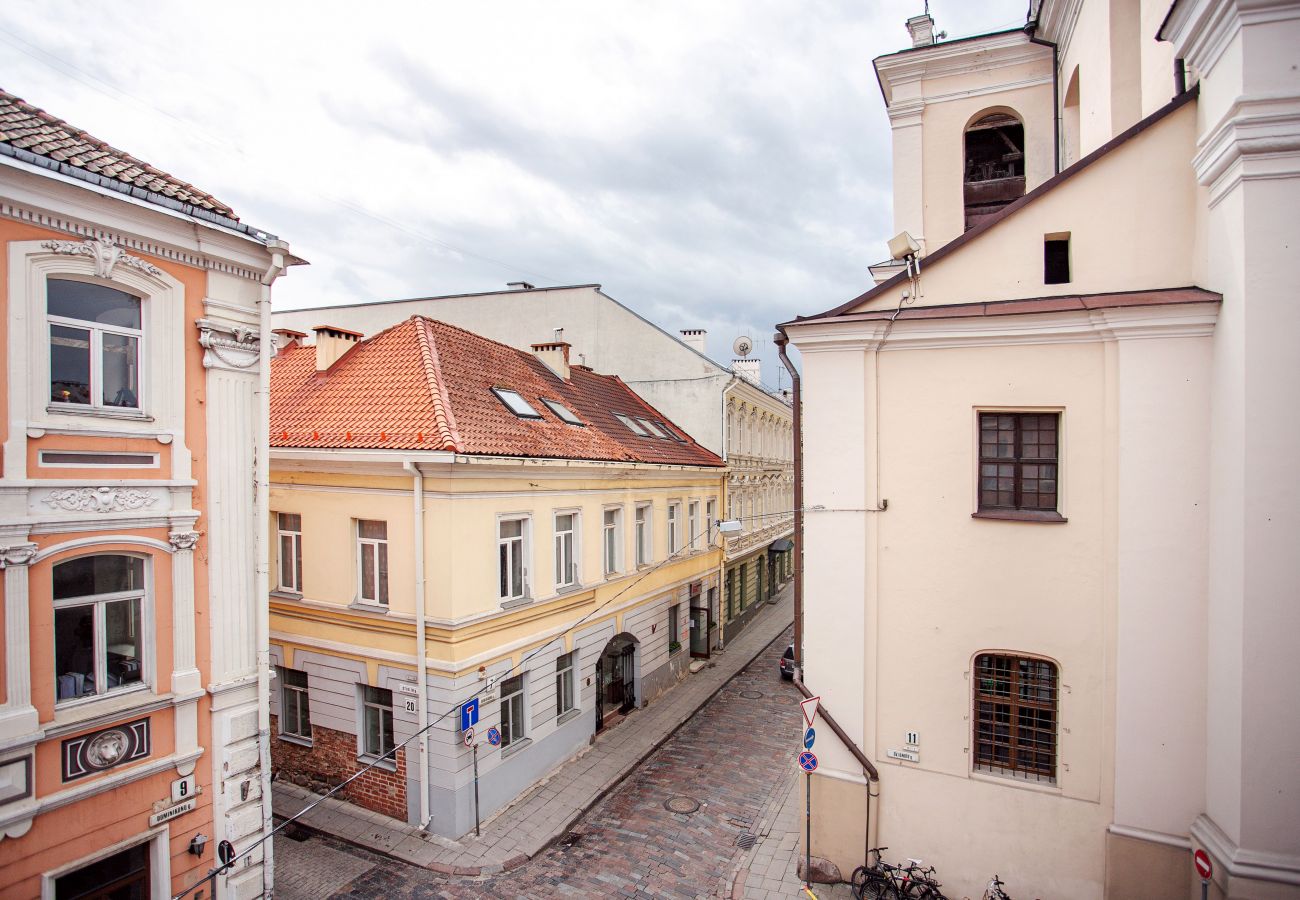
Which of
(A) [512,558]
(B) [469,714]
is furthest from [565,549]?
(B) [469,714]

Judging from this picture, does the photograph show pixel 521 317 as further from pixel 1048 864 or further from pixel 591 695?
pixel 1048 864

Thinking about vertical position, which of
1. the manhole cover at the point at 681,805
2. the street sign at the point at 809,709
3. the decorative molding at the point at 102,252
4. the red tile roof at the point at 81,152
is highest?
the red tile roof at the point at 81,152

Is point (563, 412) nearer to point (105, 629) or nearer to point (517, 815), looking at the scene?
point (517, 815)

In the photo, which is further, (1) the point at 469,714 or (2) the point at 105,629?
(1) the point at 469,714

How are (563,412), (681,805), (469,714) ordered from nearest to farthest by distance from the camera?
(469,714) < (681,805) < (563,412)

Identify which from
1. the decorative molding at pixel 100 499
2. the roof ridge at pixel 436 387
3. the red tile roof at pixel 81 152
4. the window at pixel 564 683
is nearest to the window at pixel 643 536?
the window at pixel 564 683

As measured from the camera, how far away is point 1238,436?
7.09 metres

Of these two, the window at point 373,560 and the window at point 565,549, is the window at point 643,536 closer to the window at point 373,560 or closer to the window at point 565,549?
the window at point 565,549

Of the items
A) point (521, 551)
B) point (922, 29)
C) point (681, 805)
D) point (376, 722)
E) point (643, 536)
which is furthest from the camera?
point (643, 536)

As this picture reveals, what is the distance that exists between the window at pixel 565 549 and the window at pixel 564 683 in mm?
1655

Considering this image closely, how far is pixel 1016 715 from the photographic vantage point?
875 centimetres

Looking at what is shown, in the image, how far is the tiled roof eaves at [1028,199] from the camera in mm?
8055

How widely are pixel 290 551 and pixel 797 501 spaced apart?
9859mm

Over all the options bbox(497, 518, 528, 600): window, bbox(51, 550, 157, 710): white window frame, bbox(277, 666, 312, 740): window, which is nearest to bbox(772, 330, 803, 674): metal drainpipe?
bbox(497, 518, 528, 600): window
